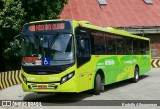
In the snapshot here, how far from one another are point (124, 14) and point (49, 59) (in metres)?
29.0

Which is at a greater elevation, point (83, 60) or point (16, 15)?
point (16, 15)

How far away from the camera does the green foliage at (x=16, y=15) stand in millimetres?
23031

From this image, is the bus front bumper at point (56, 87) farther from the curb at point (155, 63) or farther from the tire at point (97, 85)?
the curb at point (155, 63)

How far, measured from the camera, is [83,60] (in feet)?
44.6

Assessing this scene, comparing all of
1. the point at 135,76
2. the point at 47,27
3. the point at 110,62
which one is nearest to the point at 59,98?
the point at 47,27

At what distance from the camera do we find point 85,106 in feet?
39.8

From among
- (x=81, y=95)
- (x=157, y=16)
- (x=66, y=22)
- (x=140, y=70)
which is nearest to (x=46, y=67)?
(x=66, y=22)

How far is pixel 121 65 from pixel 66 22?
5946 mm

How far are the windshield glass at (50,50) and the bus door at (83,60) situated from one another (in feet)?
1.68

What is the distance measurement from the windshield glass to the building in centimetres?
2511

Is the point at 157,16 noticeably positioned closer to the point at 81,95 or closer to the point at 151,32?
the point at 151,32

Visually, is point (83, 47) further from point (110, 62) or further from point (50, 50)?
point (110, 62)

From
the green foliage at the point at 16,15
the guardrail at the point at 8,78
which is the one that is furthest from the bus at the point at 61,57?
the green foliage at the point at 16,15

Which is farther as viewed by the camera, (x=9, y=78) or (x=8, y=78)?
(x=9, y=78)
